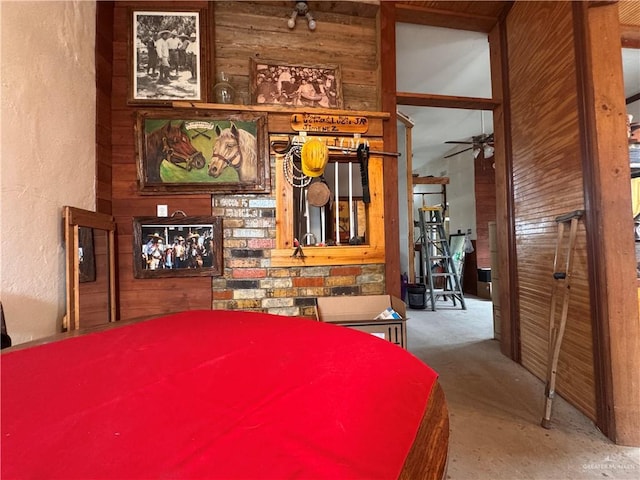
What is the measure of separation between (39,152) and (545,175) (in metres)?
3.21

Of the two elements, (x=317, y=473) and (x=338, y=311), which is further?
(x=338, y=311)

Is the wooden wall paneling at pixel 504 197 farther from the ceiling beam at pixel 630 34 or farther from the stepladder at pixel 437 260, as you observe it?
the stepladder at pixel 437 260

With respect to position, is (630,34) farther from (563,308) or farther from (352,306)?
(352,306)

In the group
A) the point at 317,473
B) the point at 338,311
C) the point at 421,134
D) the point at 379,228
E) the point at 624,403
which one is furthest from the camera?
the point at 421,134

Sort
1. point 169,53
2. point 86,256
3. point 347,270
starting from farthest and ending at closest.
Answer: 1. point 347,270
2. point 169,53
3. point 86,256

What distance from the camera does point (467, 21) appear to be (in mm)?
2576

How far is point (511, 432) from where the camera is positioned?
1.59 m

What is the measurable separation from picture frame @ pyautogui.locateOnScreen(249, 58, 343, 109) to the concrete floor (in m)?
2.38

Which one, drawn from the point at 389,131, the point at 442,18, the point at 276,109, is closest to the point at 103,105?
the point at 276,109

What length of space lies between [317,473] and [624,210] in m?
2.13

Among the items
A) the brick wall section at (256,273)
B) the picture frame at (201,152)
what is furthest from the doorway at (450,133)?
the brick wall section at (256,273)

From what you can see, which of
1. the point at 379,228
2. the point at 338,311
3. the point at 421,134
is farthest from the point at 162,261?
the point at 421,134

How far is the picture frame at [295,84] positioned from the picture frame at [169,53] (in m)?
0.39

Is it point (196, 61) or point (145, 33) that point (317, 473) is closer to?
point (196, 61)
